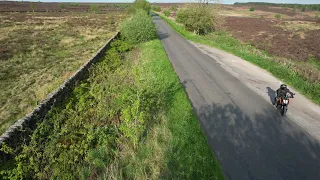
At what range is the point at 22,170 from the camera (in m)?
6.90

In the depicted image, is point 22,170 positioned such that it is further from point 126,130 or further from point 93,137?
point 126,130

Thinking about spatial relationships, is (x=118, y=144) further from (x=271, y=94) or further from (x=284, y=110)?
(x=271, y=94)

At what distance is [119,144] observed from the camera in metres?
8.80

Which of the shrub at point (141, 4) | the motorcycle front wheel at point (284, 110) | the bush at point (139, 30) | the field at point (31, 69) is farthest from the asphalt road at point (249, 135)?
the shrub at point (141, 4)

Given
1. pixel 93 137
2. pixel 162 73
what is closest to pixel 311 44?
pixel 162 73

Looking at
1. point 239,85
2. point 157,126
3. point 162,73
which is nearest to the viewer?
point 157,126

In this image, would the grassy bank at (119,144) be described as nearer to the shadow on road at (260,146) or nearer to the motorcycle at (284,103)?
the shadow on road at (260,146)

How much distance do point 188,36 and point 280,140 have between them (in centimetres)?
2895

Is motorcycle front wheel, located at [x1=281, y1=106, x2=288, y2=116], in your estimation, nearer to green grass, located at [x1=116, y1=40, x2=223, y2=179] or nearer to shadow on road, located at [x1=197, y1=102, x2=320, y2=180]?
shadow on road, located at [x1=197, y1=102, x2=320, y2=180]

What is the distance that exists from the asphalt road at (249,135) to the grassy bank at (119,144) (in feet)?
2.05

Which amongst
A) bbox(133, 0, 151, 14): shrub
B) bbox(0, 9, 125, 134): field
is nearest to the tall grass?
bbox(0, 9, 125, 134): field

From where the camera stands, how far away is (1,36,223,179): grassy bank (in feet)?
23.9

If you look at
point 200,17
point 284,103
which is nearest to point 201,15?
point 200,17

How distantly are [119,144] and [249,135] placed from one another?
518 cm
